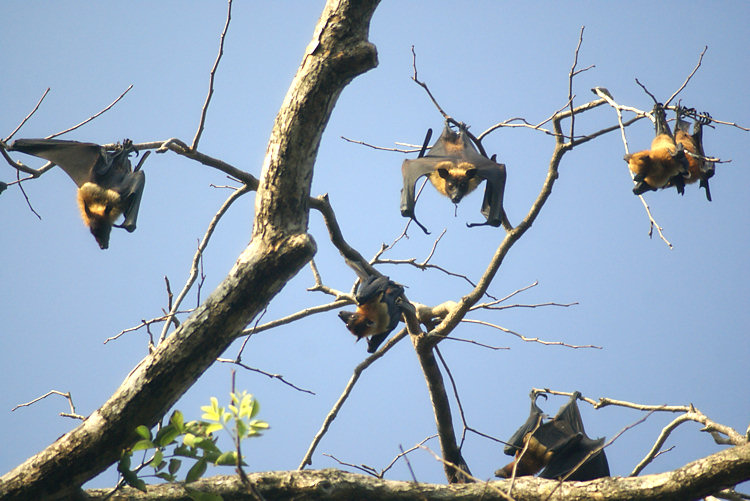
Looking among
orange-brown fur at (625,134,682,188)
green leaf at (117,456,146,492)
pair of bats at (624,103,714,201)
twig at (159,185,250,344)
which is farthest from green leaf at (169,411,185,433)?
orange-brown fur at (625,134,682,188)

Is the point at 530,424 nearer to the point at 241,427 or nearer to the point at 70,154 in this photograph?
the point at 241,427

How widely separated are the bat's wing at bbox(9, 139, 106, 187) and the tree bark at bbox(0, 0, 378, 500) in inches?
196

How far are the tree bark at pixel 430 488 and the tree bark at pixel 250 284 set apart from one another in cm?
60

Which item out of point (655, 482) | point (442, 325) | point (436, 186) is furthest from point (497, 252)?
point (436, 186)

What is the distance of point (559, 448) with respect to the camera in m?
8.70

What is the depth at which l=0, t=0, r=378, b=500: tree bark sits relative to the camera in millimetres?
4289

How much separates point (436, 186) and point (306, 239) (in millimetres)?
7597

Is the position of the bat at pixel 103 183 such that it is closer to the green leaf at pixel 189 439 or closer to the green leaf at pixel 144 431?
the green leaf at pixel 144 431

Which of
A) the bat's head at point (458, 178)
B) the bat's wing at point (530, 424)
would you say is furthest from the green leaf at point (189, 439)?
the bat's head at point (458, 178)

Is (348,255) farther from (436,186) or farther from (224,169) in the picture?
(436,186)

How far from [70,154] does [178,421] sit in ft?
20.4

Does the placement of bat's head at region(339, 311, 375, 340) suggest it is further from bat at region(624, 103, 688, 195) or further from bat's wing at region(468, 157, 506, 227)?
bat at region(624, 103, 688, 195)

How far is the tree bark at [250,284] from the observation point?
4.29 metres

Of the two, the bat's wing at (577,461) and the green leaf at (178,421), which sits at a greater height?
the bat's wing at (577,461)
